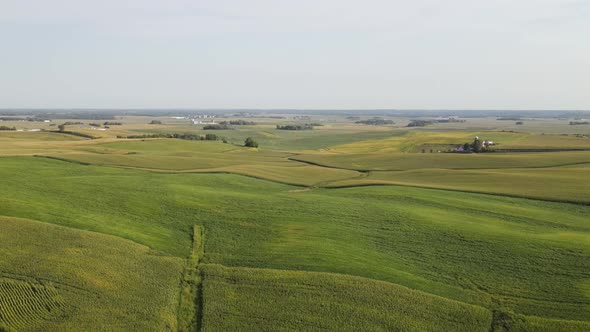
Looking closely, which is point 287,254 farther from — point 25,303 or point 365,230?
point 25,303

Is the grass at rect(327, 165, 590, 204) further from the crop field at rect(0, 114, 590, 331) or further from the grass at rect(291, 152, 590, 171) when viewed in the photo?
the grass at rect(291, 152, 590, 171)

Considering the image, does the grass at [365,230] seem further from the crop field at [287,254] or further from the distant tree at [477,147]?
the distant tree at [477,147]

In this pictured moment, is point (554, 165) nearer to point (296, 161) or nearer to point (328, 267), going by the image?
point (296, 161)

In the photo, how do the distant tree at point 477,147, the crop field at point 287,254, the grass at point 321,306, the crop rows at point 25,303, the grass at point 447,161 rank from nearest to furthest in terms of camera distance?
the crop rows at point 25,303
the grass at point 321,306
the crop field at point 287,254
the grass at point 447,161
the distant tree at point 477,147

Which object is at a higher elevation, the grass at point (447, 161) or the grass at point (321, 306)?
the grass at point (447, 161)

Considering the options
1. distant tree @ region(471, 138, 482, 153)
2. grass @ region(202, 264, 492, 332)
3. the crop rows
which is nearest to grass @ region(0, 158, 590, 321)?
grass @ region(202, 264, 492, 332)

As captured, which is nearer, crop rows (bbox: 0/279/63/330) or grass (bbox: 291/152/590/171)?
crop rows (bbox: 0/279/63/330)

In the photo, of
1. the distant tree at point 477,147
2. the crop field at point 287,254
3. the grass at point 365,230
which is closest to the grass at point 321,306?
the crop field at point 287,254
